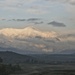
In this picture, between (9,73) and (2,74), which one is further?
(9,73)

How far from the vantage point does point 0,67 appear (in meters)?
120

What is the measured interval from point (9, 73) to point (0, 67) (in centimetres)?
572

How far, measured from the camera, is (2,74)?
116312mm

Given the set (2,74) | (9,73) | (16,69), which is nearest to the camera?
(2,74)

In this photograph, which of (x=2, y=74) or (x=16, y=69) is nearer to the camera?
(x=2, y=74)

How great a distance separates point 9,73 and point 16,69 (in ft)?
67.5

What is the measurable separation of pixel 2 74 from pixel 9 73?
7.74 m

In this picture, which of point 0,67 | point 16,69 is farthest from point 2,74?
point 16,69

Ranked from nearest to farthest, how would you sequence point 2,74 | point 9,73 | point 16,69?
point 2,74 → point 9,73 → point 16,69

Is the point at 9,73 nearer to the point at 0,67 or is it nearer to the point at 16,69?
the point at 0,67

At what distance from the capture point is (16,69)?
5679 inches

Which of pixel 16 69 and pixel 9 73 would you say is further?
pixel 16 69

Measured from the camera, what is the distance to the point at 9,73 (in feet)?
406

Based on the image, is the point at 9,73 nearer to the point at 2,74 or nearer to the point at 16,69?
the point at 2,74
